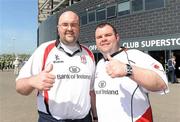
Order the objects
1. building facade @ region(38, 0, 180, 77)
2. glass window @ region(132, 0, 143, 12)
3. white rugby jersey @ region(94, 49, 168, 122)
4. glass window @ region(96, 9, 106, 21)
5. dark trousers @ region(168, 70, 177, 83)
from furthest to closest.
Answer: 1. glass window @ region(96, 9, 106, 21)
2. glass window @ region(132, 0, 143, 12)
3. building facade @ region(38, 0, 180, 77)
4. dark trousers @ region(168, 70, 177, 83)
5. white rugby jersey @ region(94, 49, 168, 122)

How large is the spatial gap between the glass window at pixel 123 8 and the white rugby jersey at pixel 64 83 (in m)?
24.5

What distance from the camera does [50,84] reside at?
2898mm

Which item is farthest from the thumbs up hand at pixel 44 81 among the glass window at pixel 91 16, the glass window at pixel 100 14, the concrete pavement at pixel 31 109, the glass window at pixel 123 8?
Result: the glass window at pixel 91 16

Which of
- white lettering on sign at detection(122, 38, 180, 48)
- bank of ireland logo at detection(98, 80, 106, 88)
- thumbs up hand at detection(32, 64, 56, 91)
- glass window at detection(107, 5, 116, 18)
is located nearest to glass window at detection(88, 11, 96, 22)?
glass window at detection(107, 5, 116, 18)

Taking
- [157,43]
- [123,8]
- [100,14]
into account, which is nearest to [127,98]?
[157,43]

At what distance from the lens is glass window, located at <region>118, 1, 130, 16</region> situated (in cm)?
2790

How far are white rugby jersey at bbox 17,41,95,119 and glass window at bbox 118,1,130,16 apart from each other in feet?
80.3

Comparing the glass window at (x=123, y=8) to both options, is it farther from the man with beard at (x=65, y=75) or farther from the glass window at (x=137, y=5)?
the man with beard at (x=65, y=75)

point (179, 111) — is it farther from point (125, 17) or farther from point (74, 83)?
point (125, 17)

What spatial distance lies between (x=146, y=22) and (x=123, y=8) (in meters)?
3.36

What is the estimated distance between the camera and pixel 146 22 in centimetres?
2583

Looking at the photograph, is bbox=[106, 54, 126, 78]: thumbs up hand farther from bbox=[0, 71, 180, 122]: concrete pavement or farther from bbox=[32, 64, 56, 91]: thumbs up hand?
bbox=[0, 71, 180, 122]: concrete pavement

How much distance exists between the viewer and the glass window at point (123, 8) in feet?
91.5

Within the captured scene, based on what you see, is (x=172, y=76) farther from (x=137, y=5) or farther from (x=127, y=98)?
(x=127, y=98)
